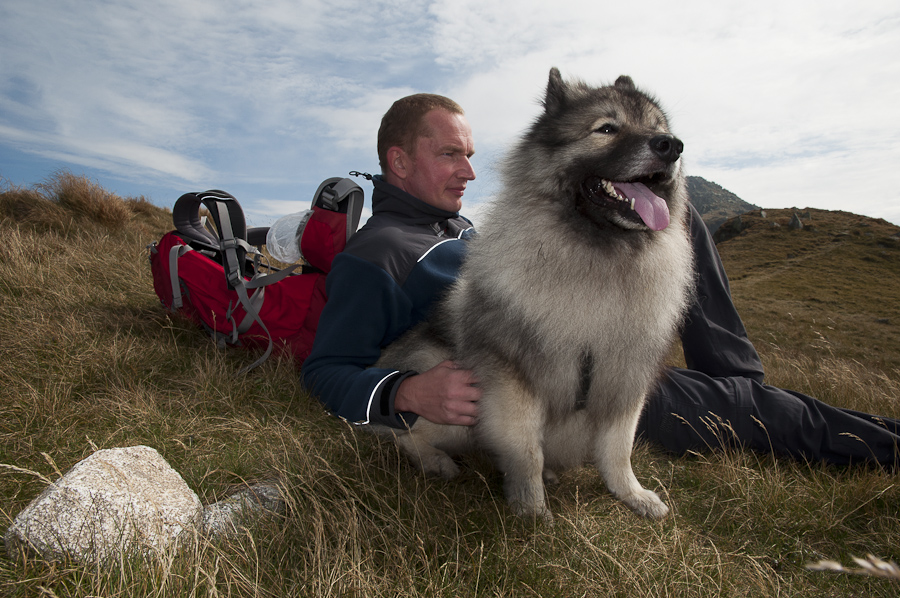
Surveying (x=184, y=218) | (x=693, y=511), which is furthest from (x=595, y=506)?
(x=184, y=218)

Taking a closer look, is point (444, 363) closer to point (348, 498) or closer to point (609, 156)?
point (348, 498)

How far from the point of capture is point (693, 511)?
7.48 ft

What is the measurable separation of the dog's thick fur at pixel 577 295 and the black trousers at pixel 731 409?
762 millimetres

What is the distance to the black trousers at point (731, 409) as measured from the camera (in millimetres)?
2625

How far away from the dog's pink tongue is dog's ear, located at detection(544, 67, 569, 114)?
0.52m

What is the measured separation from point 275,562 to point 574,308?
140 cm

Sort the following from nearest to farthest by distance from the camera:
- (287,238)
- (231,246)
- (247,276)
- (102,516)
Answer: (102,516)
(287,238)
(231,246)
(247,276)

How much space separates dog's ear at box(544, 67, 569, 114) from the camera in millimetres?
2203

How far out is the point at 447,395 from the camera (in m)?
2.04

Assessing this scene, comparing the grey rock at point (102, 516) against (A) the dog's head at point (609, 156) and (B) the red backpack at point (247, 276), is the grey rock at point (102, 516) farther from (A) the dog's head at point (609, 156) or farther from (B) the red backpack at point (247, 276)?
(A) the dog's head at point (609, 156)

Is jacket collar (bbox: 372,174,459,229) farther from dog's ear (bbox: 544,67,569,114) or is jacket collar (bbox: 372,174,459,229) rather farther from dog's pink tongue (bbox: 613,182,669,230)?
dog's pink tongue (bbox: 613,182,669,230)

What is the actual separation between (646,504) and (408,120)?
2.48 meters

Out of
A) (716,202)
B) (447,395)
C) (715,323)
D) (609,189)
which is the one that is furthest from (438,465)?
(716,202)

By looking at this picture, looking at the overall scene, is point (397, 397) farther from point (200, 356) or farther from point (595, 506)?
point (200, 356)
